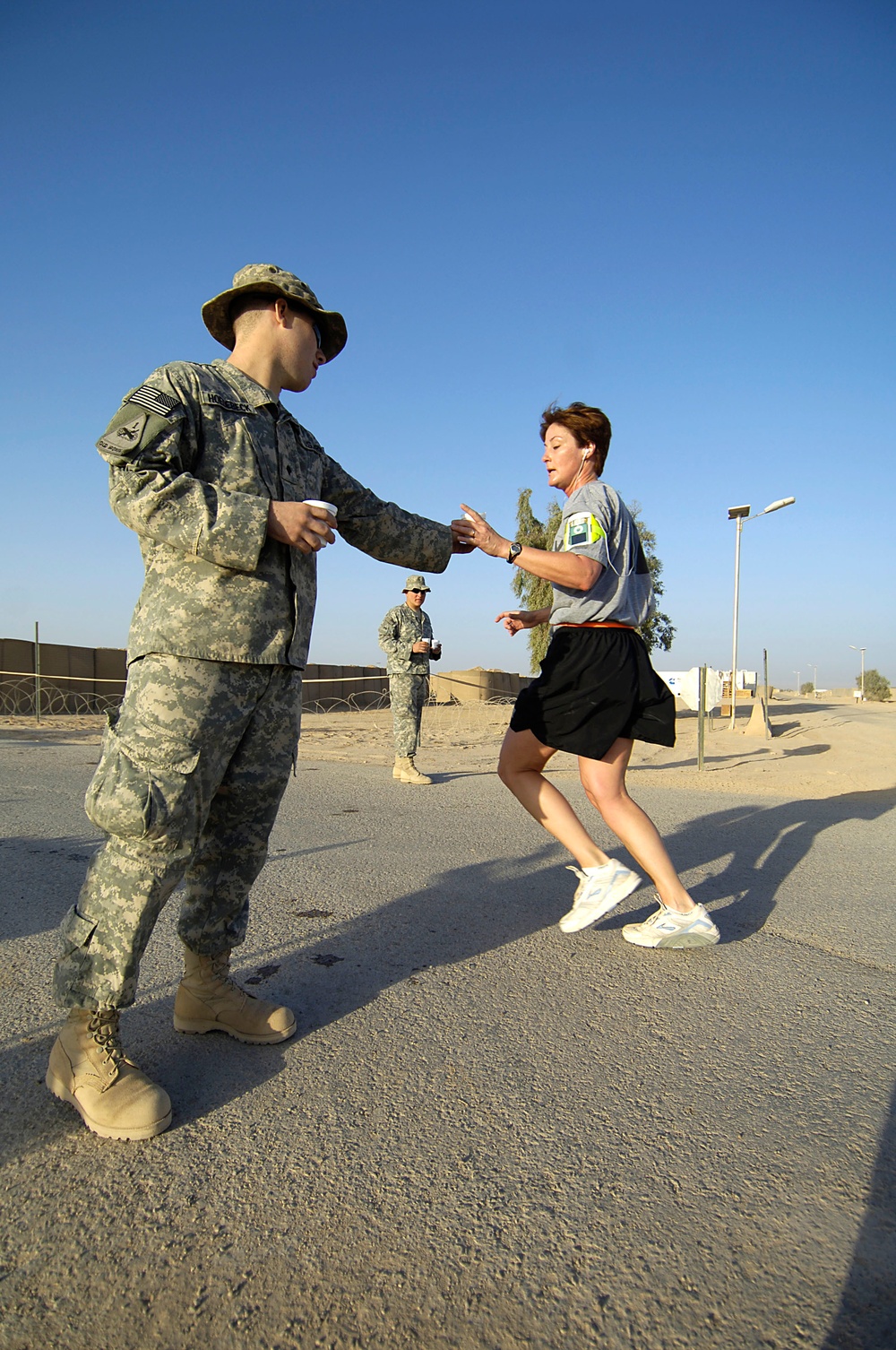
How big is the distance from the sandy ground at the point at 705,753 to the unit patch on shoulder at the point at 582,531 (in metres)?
5.10

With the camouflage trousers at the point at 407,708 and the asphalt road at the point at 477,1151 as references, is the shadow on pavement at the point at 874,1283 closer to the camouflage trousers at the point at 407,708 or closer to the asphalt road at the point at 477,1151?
the asphalt road at the point at 477,1151

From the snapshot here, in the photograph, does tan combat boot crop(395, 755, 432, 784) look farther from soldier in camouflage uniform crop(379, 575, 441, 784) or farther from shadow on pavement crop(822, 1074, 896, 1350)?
shadow on pavement crop(822, 1074, 896, 1350)

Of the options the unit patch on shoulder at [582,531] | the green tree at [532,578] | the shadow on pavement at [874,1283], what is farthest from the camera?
the green tree at [532,578]

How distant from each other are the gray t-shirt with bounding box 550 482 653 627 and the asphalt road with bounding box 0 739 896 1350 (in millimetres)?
1245

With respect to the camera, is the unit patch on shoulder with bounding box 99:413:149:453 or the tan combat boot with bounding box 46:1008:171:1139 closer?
the tan combat boot with bounding box 46:1008:171:1139

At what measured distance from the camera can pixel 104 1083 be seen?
5.65ft

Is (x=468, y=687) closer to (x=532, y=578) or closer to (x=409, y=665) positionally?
(x=532, y=578)

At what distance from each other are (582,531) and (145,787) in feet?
5.89

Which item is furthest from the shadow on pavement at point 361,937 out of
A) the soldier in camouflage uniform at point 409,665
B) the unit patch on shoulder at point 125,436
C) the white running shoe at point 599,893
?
the soldier in camouflage uniform at point 409,665

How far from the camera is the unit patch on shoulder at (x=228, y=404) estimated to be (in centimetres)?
196

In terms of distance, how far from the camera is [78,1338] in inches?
46.3

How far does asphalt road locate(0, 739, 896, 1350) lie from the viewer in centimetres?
124

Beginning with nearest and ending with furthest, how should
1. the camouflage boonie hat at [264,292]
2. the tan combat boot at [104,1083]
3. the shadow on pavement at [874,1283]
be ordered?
the shadow on pavement at [874,1283] < the tan combat boot at [104,1083] < the camouflage boonie hat at [264,292]

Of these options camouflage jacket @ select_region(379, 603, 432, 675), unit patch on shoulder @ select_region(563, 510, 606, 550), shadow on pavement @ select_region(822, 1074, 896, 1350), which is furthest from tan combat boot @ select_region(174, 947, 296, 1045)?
camouflage jacket @ select_region(379, 603, 432, 675)
